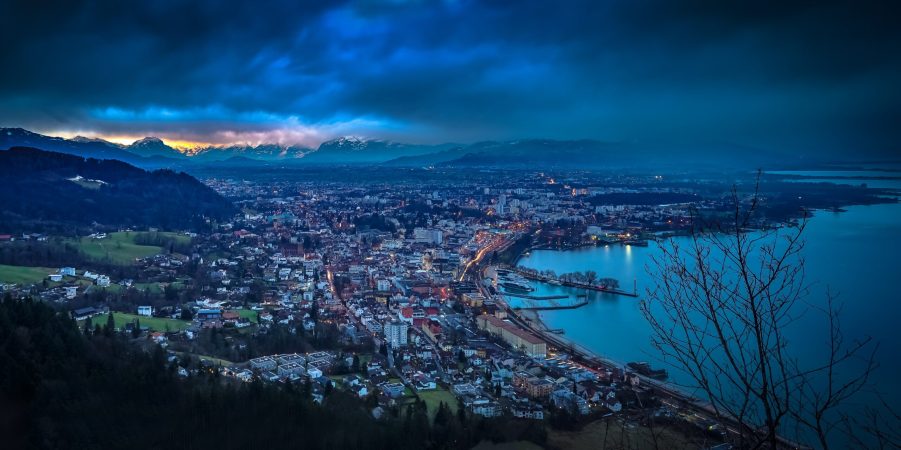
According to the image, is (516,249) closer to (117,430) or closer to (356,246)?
(356,246)

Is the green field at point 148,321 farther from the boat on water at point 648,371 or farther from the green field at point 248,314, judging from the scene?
the boat on water at point 648,371

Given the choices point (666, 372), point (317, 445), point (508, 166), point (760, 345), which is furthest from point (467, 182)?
point (760, 345)

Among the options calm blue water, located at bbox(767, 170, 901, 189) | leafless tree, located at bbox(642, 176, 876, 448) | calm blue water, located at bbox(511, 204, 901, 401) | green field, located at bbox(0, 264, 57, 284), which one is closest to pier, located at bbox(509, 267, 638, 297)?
calm blue water, located at bbox(511, 204, 901, 401)

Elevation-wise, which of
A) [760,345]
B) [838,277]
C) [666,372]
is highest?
[760,345]

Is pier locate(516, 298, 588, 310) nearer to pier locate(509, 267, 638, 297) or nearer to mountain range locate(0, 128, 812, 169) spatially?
pier locate(509, 267, 638, 297)

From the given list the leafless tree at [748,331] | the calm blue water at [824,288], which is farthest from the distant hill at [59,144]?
the leafless tree at [748,331]

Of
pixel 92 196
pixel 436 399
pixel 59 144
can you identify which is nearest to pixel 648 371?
pixel 436 399

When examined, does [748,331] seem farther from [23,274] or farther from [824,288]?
[23,274]

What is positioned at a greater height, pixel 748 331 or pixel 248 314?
pixel 748 331
